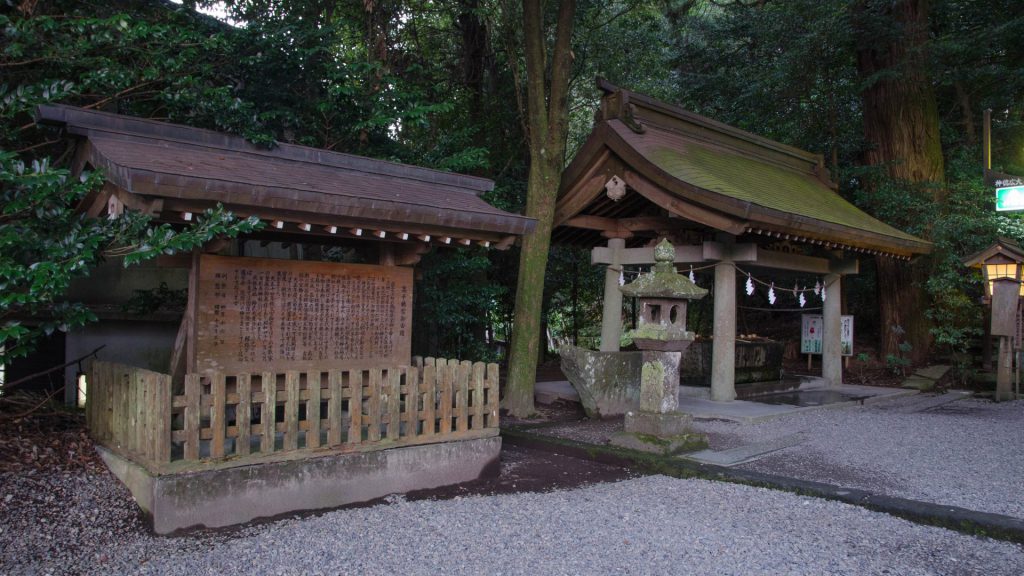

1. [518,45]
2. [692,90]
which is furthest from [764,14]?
[518,45]

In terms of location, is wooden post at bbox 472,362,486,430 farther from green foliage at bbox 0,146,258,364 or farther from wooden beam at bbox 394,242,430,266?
green foliage at bbox 0,146,258,364

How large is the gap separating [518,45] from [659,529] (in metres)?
9.69

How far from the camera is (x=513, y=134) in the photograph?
1313 centimetres

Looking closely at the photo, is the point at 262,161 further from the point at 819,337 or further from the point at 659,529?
the point at 819,337

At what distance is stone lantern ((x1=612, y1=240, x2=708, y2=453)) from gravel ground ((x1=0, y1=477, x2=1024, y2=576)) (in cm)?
163

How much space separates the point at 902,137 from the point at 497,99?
868 centimetres

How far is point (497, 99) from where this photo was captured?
43.5 ft

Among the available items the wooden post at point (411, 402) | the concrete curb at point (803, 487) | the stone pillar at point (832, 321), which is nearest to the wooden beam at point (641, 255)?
the stone pillar at point (832, 321)

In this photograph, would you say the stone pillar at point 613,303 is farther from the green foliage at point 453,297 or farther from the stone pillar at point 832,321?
the stone pillar at point 832,321

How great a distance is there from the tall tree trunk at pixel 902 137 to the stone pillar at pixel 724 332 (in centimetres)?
650

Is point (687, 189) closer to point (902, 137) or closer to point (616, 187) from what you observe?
point (616, 187)

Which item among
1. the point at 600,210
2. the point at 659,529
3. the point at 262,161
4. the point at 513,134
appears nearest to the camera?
the point at 659,529

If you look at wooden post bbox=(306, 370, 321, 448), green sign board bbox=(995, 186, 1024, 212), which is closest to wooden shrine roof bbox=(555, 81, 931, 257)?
green sign board bbox=(995, 186, 1024, 212)

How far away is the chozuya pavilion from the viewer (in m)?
9.13
